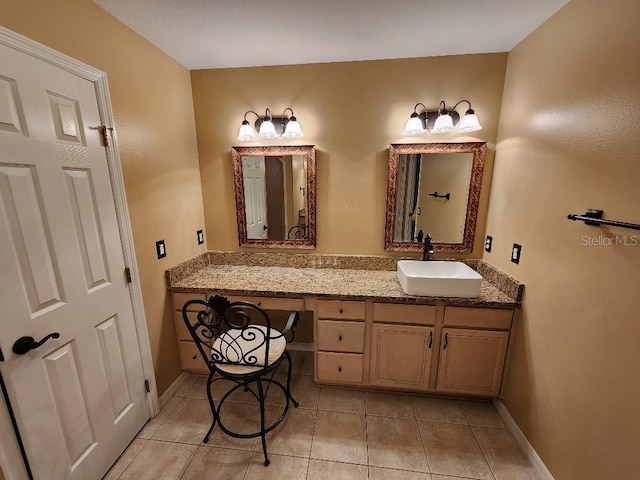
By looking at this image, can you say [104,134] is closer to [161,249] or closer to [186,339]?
[161,249]

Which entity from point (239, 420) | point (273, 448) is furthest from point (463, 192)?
point (239, 420)

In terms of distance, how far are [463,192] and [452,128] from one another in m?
0.49

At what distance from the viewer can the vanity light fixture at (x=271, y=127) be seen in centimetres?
198

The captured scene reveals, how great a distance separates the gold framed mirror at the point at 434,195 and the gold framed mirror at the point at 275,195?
656 mm

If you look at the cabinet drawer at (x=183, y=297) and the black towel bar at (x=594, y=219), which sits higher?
the black towel bar at (x=594, y=219)

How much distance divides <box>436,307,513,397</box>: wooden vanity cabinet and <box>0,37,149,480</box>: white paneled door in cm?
202

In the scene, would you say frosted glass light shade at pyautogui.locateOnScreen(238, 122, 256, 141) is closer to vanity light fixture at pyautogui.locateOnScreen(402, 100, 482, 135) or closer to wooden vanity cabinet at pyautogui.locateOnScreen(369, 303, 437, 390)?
vanity light fixture at pyautogui.locateOnScreen(402, 100, 482, 135)

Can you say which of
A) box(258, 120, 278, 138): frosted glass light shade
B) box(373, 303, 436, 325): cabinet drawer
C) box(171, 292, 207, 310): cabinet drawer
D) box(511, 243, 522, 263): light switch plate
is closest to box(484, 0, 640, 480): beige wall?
box(511, 243, 522, 263): light switch plate

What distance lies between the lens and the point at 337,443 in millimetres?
1610

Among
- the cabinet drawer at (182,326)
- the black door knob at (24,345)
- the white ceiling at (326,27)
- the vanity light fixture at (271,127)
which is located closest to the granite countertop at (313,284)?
the cabinet drawer at (182,326)

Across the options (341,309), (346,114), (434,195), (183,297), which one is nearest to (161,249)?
(183,297)

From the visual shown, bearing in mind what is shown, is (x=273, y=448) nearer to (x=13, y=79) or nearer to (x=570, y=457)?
(x=570, y=457)

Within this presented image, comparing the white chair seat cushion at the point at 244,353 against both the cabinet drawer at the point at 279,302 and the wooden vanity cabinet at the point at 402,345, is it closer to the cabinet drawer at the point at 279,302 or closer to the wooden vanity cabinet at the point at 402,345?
the cabinet drawer at the point at 279,302

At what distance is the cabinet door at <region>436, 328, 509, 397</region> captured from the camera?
174cm
